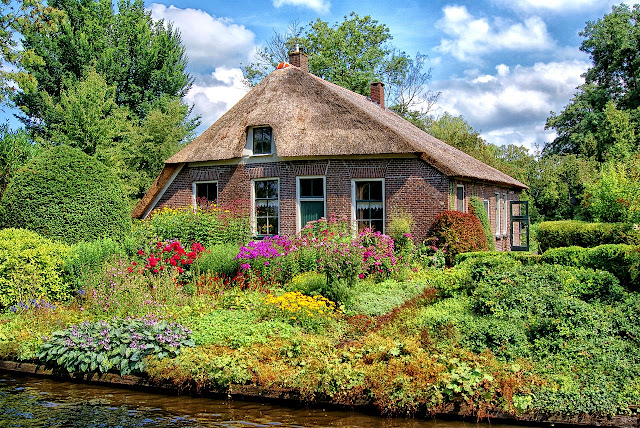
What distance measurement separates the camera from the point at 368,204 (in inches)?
711

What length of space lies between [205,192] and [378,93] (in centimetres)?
1065

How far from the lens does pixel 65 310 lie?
10.9 meters

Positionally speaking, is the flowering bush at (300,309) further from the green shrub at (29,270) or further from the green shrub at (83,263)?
the green shrub at (29,270)

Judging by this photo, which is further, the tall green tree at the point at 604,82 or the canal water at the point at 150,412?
the tall green tree at the point at 604,82

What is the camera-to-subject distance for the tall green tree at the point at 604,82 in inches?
1468

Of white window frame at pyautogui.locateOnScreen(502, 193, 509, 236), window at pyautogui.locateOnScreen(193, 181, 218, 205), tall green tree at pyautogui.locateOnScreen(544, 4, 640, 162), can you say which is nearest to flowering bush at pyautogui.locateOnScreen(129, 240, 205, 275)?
window at pyautogui.locateOnScreen(193, 181, 218, 205)

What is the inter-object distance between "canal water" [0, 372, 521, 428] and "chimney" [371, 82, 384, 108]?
20961 mm

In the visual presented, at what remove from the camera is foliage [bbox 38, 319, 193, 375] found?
850cm

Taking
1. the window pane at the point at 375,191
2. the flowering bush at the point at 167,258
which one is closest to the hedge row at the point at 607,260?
the flowering bush at the point at 167,258

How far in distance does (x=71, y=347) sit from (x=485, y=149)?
96.2 ft

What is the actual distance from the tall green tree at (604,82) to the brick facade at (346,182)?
71.3 feet

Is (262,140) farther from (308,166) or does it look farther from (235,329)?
(235,329)

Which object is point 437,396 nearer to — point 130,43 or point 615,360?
point 615,360

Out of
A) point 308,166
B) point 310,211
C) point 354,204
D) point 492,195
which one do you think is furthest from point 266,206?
point 492,195
